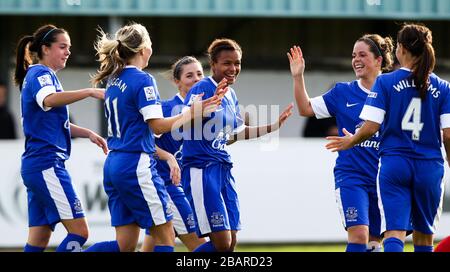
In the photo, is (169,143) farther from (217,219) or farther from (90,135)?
(217,219)

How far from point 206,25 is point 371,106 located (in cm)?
1152

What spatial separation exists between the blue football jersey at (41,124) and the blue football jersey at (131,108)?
25.2 inches

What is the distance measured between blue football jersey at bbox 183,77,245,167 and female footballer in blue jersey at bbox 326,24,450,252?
1.25m

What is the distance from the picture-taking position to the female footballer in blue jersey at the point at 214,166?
25.0ft

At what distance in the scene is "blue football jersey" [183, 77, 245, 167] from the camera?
7738 mm

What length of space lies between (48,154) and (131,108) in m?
0.87

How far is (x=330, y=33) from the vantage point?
18.6m

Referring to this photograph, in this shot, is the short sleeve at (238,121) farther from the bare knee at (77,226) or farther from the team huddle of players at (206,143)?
the bare knee at (77,226)

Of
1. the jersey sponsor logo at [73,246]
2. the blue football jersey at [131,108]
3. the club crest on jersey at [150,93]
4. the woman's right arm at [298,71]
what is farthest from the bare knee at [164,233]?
the woman's right arm at [298,71]

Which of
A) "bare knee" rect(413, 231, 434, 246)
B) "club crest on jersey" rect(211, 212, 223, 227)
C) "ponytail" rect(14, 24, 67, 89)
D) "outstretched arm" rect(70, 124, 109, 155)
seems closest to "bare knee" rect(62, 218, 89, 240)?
"outstretched arm" rect(70, 124, 109, 155)

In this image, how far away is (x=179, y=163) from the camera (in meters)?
8.61

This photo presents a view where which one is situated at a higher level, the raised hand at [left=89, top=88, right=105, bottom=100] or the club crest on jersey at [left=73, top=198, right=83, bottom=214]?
the raised hand at [left=89, top=88, right=105, bottom=100]

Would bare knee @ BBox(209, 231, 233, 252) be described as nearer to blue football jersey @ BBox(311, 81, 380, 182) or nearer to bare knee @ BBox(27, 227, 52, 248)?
blue football jersey @ BBox(311, 81, 380, 182)
